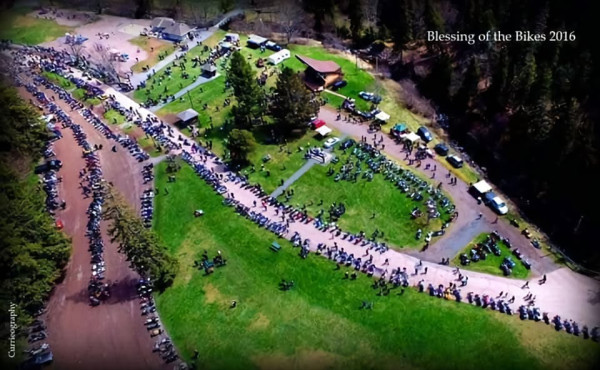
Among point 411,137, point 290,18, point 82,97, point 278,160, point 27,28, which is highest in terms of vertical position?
point 290,18

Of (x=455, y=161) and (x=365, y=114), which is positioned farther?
(x=365, y=114)

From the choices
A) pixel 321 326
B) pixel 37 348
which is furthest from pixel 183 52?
pixel 321 326

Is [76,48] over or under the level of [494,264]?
over

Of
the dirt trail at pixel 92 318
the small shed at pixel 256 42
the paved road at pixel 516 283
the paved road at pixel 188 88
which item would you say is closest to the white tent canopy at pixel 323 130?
the paved road at pixel 516 283

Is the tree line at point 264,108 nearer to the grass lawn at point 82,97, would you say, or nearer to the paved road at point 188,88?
the paved road at point 188,88

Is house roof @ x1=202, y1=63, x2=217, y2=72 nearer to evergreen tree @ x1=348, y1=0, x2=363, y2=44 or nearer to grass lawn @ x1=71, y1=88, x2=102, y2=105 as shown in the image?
grass lawn @ x1=71, y1=88, x2=102, y2=105

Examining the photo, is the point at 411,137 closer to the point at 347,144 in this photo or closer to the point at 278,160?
the point at 347,144
